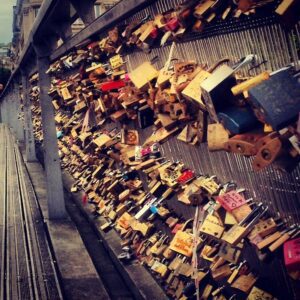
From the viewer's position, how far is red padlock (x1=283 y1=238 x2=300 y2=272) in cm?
278

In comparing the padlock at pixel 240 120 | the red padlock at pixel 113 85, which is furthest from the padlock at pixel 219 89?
the red padlock at pixel 113 85

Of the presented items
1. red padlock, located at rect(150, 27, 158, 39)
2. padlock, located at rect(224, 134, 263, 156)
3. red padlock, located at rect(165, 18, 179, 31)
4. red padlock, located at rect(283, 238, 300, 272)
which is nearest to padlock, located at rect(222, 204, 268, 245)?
red padlock, located at rect(283, 238, 300, 272)

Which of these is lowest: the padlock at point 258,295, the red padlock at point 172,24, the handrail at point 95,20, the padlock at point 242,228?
the padlock at point 258,295

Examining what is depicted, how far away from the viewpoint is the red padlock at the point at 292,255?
9.11ft

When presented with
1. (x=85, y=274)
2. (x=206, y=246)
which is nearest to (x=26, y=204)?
(x=85, y=274)

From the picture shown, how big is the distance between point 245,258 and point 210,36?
7.32ft

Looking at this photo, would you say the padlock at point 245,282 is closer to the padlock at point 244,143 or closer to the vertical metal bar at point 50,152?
the padlock at point 244,143

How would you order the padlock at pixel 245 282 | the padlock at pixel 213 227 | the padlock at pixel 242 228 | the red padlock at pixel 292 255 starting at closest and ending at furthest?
the red padlock at pixel 292 255, the padlock at pixel 242 228, the padlock at pixel 213 227, the padlock at pixel 245 282

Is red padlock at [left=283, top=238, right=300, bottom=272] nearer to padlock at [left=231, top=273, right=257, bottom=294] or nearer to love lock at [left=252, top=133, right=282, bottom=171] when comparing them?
love lock at [left=252, top=133, right=282, bottom=171]

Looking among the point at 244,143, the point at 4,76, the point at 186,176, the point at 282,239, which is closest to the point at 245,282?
the point at 282,239

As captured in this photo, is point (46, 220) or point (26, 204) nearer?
point (46, 220)

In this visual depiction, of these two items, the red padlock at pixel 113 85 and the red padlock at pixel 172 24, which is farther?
the red padlock at pixel 113 85

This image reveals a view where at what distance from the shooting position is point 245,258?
404cm

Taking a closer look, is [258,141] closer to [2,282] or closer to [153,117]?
[153,117]
